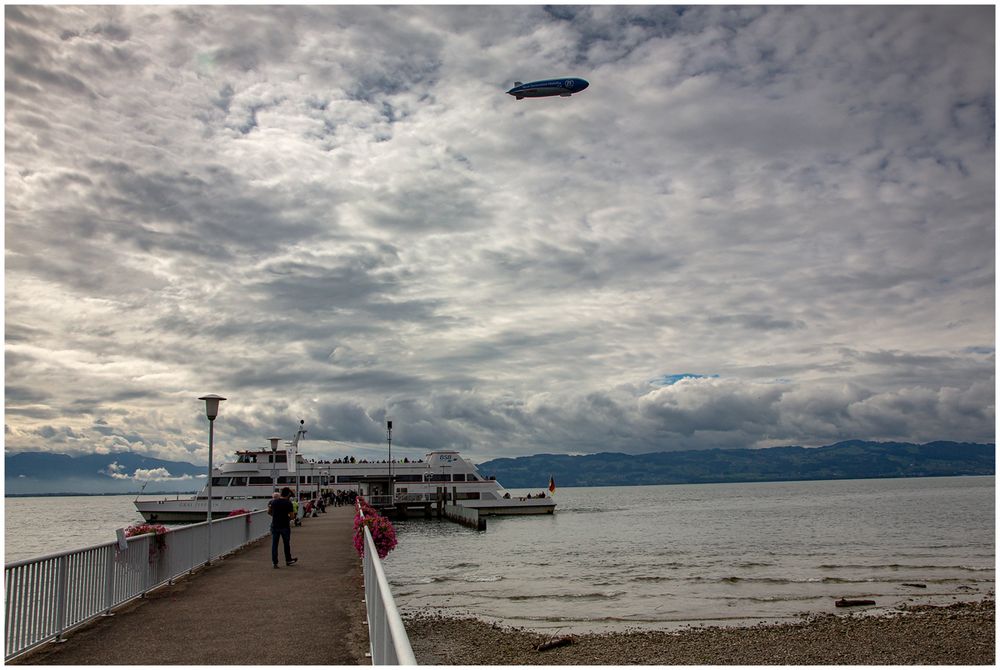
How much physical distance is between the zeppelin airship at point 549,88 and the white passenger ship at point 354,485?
38.0 metres

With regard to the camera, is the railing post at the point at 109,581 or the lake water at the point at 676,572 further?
the lake water at the point at 676,572

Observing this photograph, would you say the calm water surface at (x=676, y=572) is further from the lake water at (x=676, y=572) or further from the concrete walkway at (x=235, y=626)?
the concrete walkway at (x=235, y=626)

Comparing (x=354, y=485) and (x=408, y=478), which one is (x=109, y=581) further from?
→ (x=408, y=478)

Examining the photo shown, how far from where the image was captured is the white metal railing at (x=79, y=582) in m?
8.85

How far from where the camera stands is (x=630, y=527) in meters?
66.0

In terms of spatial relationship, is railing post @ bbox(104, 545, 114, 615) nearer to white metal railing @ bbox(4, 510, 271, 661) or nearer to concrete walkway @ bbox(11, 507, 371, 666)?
white metal railing @ bbox(4, 510, 271, 661)

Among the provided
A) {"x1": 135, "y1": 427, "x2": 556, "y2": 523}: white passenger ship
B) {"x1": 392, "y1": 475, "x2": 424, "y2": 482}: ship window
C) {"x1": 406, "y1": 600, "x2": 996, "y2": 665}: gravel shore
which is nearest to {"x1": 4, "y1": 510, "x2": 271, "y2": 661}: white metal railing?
{"x1": 406, "y1": 600, "x2": 996, "y2": 665}: gravel shore

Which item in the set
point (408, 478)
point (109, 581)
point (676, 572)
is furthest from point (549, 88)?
point (408, 478)

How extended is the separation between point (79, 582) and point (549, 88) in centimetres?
3918

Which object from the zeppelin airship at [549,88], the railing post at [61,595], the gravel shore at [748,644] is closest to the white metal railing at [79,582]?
the railing post at [61,595]

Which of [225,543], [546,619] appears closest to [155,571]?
[225,543]

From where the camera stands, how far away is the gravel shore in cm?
1673

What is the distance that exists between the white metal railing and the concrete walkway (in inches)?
8.2

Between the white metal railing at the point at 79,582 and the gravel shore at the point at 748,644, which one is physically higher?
the white metal railing at the point at 79,582
